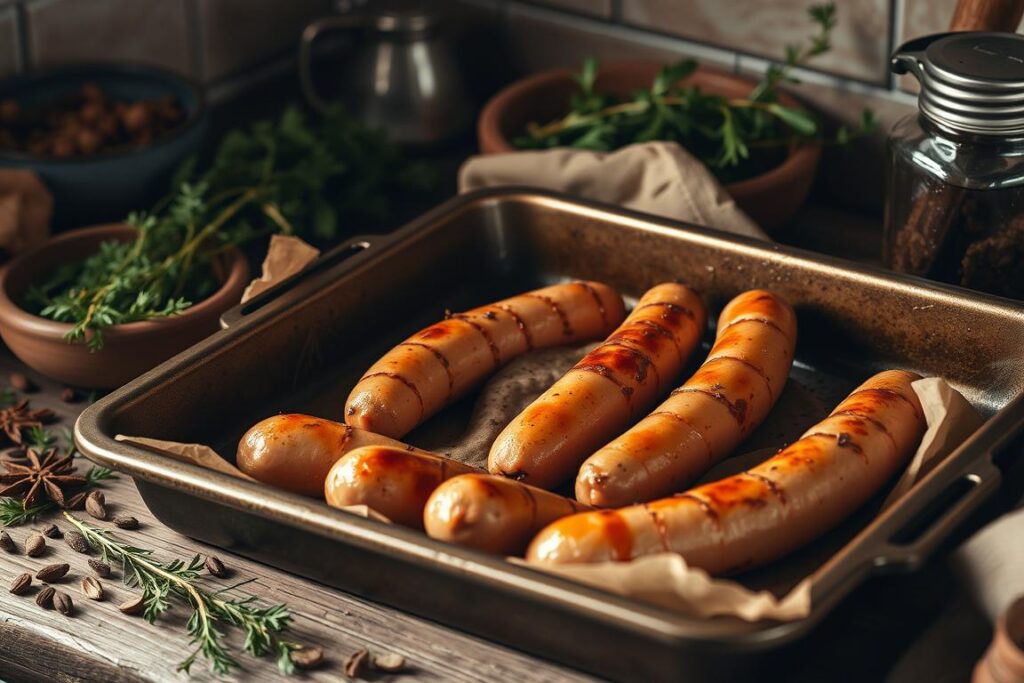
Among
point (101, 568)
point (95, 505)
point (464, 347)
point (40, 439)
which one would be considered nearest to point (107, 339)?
point (40, 439)

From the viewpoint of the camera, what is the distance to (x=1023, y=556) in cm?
128

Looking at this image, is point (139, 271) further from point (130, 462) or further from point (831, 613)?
point (831, 613)

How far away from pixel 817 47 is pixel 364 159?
31.6 inches

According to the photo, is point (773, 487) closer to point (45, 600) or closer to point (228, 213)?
Result: point (45, 600)

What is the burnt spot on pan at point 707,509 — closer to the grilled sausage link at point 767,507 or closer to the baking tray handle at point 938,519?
the grilled sausage link at point 767,507

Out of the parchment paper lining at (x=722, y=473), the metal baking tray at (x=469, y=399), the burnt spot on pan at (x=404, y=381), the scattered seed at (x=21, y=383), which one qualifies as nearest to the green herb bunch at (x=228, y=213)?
the scattered seed at (x=21, y=383)

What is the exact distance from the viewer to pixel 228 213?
6.89ft

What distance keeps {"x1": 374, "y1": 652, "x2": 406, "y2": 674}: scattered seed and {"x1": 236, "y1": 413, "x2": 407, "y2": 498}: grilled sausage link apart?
24cm

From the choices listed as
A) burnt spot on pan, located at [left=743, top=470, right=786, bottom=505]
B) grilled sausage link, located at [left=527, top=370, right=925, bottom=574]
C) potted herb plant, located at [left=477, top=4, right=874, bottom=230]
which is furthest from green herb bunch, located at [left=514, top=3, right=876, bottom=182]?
burnt spot on pan, located at [left=743, top=470, right=786, bottom=505]

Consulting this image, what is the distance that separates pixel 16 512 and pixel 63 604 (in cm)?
21

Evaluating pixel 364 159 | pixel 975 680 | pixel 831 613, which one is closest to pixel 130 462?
pixel 831 613

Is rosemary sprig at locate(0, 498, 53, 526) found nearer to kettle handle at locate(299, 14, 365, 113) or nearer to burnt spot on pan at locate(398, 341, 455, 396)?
burnt spot on pan at locate(398, 341, 455, 396)

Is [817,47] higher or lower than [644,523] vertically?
higher

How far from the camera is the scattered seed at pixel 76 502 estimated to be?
1.66 meters
